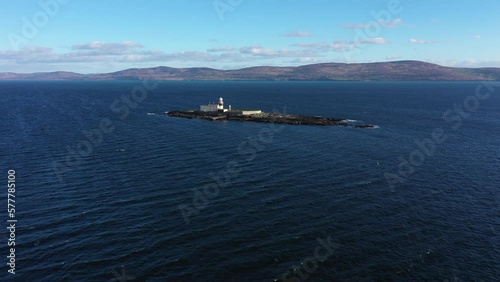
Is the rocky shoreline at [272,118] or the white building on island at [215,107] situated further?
the white building on island at [215,107]

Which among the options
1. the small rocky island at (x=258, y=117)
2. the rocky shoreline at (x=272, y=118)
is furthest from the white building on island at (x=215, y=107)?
the rocky shoreline at (x=272, y=118)

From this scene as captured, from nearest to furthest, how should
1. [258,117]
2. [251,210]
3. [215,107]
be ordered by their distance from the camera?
[251,210], [258,117], [215,107]

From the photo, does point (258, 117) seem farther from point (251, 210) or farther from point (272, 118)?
point (251, 210)

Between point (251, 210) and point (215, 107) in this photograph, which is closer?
point (251, 210)

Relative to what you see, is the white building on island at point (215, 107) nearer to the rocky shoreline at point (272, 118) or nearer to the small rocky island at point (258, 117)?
the small rocky island at point (258, 117)

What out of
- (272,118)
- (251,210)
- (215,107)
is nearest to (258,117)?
(272,118)

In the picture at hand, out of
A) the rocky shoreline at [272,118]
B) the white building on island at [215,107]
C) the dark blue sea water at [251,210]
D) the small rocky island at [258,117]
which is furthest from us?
the white building on island at [215,107]

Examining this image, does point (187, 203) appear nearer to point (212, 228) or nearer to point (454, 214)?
point (212, 228)

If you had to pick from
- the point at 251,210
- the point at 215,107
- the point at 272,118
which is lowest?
the point at 251,210

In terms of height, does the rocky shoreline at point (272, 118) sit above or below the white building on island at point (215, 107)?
below

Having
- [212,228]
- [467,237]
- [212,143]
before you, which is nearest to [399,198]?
[467,237]
